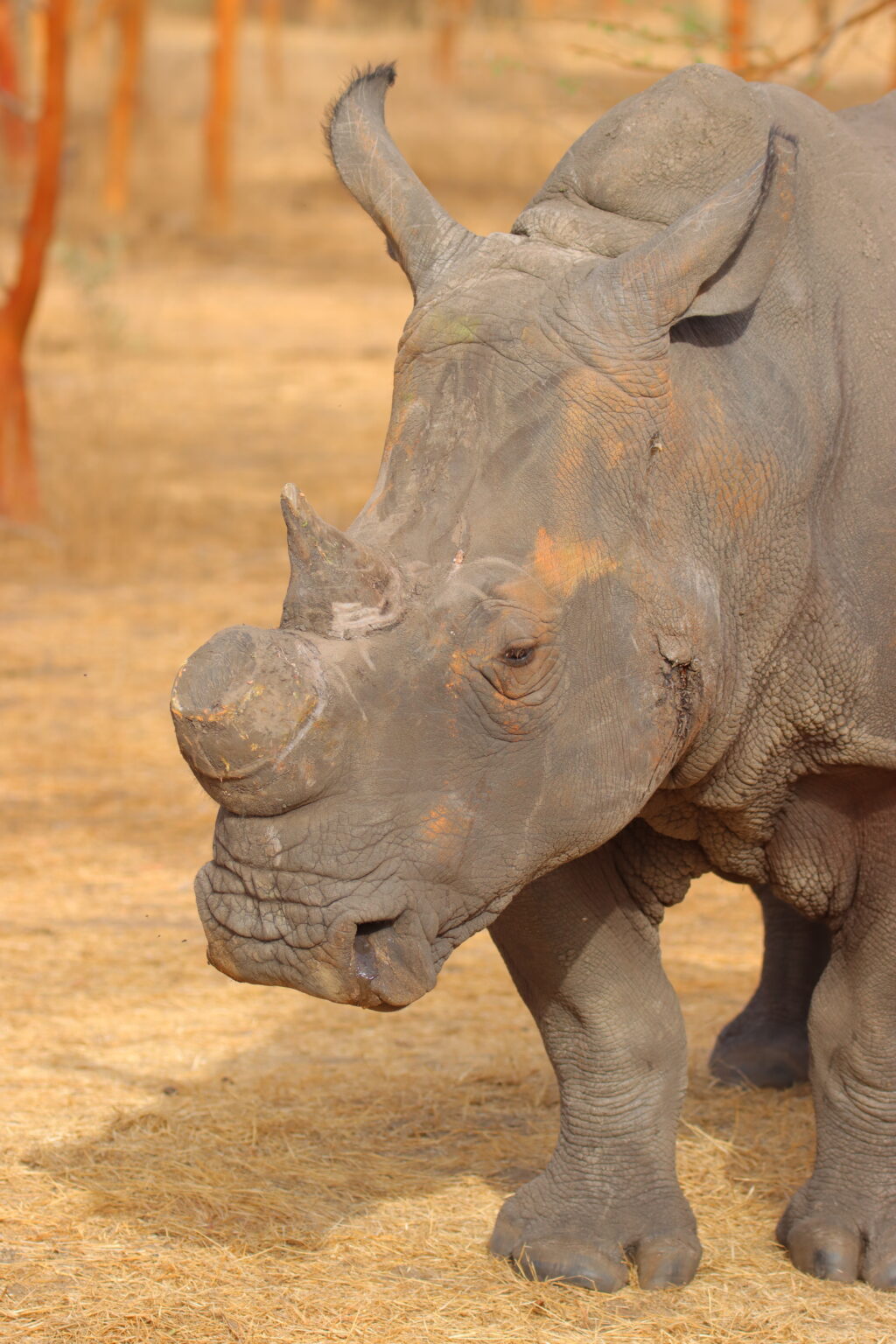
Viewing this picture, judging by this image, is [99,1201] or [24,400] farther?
[24,400]

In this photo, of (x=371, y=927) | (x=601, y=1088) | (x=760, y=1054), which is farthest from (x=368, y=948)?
(x=760, y=1054)

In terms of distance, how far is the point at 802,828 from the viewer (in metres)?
3.98

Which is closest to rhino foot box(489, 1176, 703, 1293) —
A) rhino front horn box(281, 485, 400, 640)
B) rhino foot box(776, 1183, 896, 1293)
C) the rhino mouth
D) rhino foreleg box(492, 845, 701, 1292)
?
rhino foreleg box(492, 845, 701, 1292)

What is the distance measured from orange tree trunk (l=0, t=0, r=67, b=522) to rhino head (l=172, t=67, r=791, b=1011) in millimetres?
7882

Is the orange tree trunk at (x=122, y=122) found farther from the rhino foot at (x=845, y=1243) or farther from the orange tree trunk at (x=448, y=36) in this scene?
the rhino foot at (x=845, y=1243)

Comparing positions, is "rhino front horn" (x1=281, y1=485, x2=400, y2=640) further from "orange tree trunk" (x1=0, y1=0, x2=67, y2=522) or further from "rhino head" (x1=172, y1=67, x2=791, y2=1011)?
"orange tree trunk" (x1=0, y1=0, x2=67, y2=522)

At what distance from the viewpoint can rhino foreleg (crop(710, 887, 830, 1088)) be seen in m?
5.33

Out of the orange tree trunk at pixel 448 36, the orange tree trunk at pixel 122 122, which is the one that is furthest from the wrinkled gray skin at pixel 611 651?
the orange tree trunk at pixel 448 36

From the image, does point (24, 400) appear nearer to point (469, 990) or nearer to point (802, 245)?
point (469, 990)

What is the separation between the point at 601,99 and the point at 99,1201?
6756 millimetres

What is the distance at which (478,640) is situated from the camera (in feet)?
10.6

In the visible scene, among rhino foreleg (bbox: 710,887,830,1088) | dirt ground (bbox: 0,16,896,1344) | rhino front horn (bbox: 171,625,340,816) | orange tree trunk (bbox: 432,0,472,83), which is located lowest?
dirt ground (bbox: 0,16,896,1344)

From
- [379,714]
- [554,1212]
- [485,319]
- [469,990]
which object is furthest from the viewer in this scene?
[469,990]

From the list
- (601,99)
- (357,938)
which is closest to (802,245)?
(357,938)
